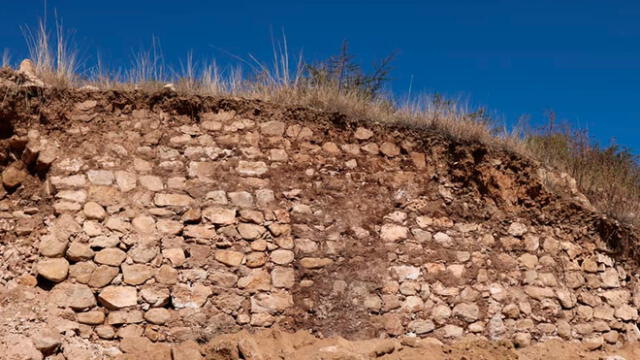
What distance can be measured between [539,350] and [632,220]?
2.05m

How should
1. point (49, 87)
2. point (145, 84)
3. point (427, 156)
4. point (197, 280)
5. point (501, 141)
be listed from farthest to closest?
point (501, 141), point (427, 156), point (145, 84), point (49, 87), point (197, 280)

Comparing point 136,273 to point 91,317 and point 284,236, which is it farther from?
point 284,236

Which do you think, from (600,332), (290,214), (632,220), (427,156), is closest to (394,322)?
(290,214)

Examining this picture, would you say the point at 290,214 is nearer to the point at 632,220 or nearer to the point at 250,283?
the point at 250,283

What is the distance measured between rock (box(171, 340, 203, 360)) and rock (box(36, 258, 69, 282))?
3.15ft

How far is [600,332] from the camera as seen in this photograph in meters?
6.43

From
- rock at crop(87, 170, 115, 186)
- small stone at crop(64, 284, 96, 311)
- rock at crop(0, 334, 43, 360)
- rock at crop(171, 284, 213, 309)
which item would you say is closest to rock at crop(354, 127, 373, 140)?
rock at crop(171, 284, 213, 309)

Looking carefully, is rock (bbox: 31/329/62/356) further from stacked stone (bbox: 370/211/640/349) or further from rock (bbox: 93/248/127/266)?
stacked stone (bbox: 370/211/640/349)

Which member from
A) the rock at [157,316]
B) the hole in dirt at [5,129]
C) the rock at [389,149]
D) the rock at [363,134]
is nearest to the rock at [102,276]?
the rock at [157,316]

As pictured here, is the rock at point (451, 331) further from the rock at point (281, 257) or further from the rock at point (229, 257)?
the rock at point (229, 257)

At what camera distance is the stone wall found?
4.99 metres

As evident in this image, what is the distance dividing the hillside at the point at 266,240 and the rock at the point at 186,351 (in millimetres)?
10

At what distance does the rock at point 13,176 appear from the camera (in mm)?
5164

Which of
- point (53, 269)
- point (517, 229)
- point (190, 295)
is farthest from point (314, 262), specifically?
point (517, 229)
